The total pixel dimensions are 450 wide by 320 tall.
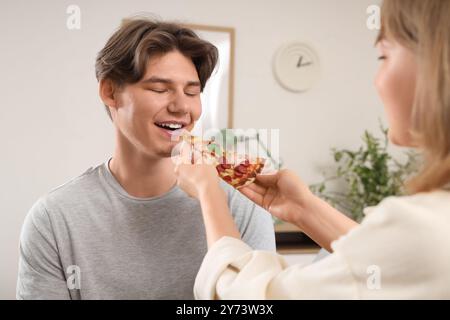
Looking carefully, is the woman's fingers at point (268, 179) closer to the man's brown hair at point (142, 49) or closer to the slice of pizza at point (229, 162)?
the slice of pizza at point (229, 162)

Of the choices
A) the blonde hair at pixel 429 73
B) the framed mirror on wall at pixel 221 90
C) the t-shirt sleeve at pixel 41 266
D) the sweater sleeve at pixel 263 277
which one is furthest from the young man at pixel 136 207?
the framed mirror on wall at pixel 221 90

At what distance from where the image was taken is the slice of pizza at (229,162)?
122 cm

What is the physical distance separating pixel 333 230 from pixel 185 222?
385 mm

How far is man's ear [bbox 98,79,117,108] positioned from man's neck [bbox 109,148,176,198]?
131mm

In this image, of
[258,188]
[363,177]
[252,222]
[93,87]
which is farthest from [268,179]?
[363,177]

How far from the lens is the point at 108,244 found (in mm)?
1290

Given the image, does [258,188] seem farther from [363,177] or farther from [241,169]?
[363,177]

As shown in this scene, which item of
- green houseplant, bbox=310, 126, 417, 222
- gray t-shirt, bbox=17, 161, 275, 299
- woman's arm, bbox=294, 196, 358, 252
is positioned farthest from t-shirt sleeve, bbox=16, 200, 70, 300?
green houseplant, bbox=310, 126, 417, 222

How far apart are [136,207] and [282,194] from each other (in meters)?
0.36

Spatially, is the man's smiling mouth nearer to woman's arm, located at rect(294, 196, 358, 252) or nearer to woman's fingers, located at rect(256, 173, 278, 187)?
woman's fingers, located at rect(256, 173, 278, 187)

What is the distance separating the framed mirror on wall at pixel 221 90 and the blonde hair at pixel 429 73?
2380mm
